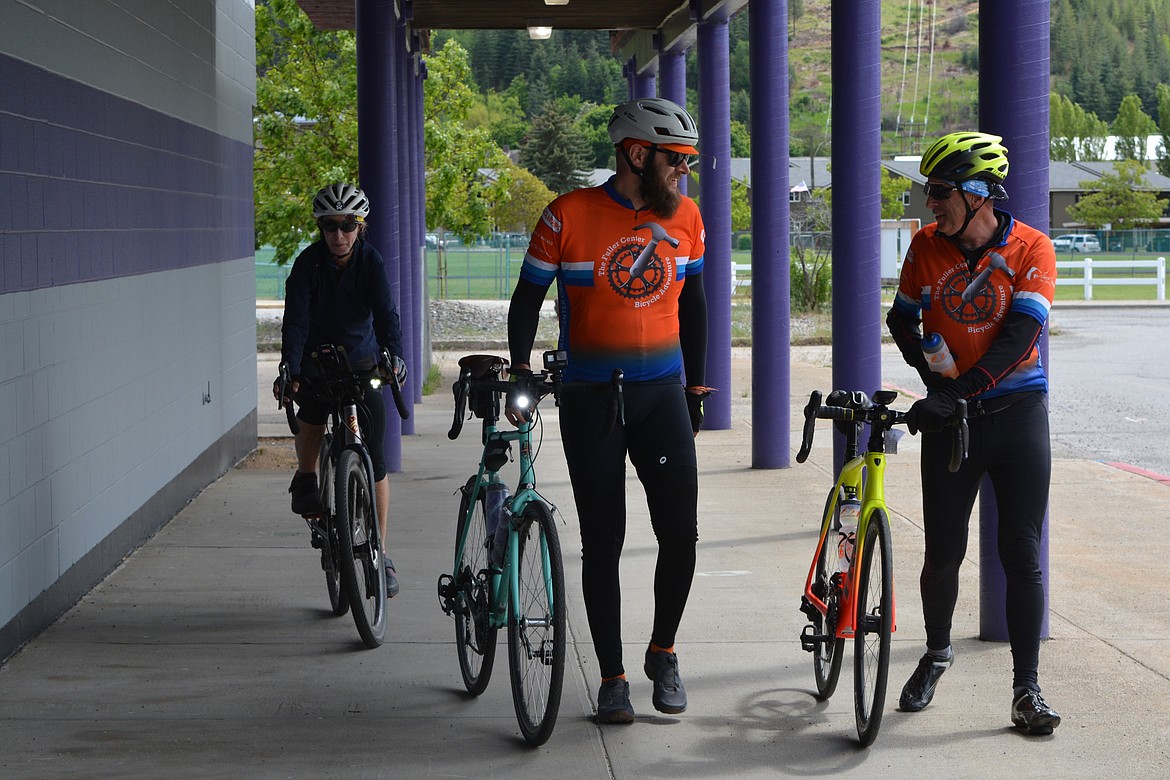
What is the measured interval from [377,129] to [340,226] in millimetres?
5125

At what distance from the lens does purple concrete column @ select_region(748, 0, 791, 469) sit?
1191 cm

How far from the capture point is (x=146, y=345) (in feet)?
29.4

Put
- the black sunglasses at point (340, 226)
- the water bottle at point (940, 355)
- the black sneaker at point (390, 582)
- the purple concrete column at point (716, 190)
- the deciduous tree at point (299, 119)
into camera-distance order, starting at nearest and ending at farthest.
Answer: the water bottle at point (940, 355) < the black sunglasses at point (340, 226) < the black sneaker at point (390, 582) < the purple concrete column at point (716, 190) < the deciduous tree at point (299, 119)

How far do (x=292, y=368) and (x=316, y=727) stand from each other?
1.84 m

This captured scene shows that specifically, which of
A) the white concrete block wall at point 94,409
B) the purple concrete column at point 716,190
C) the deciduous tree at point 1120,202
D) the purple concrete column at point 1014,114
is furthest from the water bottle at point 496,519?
the deciduous tree at point 1120,202

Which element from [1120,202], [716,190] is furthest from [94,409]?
[1120,202]

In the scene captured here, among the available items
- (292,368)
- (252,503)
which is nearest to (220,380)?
(252,503)

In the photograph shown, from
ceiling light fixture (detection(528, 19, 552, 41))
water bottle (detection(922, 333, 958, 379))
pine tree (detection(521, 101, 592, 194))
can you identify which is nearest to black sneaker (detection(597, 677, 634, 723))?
water bottle (detection(922, 333, 958, 379))

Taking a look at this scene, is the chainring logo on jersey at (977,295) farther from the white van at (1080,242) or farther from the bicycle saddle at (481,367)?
the white van at (1080,242)

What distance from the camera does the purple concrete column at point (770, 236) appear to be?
39.1 ft

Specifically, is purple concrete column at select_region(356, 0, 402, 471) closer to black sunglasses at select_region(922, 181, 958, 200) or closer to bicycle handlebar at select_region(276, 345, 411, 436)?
bicycle handlebar at select_region(276, 345, 411, 436)

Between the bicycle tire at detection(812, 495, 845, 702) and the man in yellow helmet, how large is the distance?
1.33ft

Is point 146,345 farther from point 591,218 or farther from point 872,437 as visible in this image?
point 872,437

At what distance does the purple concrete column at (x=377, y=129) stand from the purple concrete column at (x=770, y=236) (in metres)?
2.82
